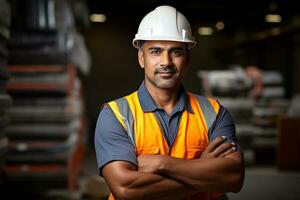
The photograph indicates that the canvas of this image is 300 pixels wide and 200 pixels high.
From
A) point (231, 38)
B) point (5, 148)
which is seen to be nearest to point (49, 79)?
point (5, 148)

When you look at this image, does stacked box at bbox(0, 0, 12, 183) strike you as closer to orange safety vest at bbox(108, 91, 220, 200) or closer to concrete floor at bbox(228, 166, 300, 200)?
orange safety vest at bbox(108, 91, 220, 200)

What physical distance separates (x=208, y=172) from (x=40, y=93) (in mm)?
5184

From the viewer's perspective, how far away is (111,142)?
7.73ft

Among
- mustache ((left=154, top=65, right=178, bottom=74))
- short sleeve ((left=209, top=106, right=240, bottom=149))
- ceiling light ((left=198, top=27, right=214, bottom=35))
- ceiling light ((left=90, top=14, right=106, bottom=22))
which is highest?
ceiling light ((left=90, top=14, right=106, bottom=22))

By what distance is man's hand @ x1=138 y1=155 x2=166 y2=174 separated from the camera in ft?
7.31

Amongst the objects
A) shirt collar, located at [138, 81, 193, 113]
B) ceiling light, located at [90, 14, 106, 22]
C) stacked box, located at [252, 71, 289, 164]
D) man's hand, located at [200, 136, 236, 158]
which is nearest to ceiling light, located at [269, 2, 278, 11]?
stacked box, located at [252, 71, 289, 164]

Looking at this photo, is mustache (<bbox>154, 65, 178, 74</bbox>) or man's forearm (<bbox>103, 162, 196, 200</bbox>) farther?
mustache (<bbox>154, 65, 178, 74</bbox>)

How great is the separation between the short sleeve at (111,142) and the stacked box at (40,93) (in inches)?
178

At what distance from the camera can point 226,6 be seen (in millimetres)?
15203

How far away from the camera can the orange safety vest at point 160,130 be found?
2350 millimetres

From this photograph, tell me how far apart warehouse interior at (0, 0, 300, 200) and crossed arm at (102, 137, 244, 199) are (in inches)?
34.6

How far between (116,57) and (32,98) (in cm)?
1061

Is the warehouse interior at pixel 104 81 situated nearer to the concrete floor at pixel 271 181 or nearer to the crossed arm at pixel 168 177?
the concrete floor at pixel 271 181

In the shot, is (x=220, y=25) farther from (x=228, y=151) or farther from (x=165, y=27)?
(x=228, y=151)
